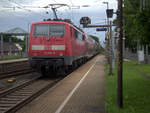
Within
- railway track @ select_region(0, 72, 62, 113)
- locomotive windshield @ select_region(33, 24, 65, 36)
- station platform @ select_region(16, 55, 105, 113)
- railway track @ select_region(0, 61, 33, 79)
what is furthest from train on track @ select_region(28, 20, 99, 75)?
station platform @ select_region(16, 55, 105, 113)

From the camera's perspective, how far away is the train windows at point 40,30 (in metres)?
13.8

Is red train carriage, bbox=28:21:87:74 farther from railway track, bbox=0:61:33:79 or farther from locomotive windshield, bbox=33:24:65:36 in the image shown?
railway track, bbox=0:61:33:79

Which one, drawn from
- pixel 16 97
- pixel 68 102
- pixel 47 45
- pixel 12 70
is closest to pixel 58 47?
pixel 47 45

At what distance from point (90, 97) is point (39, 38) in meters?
6.25

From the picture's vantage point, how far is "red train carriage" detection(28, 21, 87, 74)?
13258mm

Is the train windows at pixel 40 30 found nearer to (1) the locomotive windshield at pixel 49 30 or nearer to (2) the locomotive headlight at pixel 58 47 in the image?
(1) the locomotive windshield at pixel 49 30

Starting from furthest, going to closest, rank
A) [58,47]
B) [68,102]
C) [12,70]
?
1. [12,70]
2. [58,47]
3. [68,102]

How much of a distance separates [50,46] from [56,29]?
1190 millimetres

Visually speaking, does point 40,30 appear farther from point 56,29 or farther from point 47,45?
point 47,45

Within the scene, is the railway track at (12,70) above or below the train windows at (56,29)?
below

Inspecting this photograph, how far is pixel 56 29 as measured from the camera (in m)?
13.8

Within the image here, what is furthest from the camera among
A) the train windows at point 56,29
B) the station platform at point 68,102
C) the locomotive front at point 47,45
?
the train windows at point 56,29

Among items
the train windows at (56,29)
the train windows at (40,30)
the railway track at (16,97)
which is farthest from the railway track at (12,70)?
the railway track at (16,97)

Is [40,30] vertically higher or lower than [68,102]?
higher
